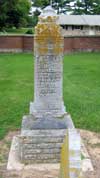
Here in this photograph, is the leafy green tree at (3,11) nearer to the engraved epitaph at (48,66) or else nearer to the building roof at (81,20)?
the engraved epitaph at (48,66)

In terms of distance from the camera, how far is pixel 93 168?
541 cm

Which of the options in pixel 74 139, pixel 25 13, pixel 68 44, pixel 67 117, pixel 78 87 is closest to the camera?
pixel 74 139

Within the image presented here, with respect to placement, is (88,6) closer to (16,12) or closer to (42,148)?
(16,12)

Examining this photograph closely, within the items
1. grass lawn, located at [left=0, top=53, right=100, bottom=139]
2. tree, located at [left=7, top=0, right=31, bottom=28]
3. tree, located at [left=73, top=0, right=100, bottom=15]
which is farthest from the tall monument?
tree, located at [left=73, top=0, right=100, bottom=15]

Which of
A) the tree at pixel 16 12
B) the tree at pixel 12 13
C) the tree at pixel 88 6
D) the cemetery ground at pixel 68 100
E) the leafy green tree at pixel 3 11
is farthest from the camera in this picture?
the tree at pixel 88 6

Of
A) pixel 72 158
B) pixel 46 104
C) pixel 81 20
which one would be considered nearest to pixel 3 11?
pixel 46 104

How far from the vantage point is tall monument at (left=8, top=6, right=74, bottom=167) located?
5.55 meters

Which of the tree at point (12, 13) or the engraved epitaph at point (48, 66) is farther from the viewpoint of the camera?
the tree at point (12, 13)

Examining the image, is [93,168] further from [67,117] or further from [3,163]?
[3,163]

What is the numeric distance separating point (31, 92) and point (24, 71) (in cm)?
560

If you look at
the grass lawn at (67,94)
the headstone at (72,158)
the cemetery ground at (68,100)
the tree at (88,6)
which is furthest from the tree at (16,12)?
the tree at (88,6)

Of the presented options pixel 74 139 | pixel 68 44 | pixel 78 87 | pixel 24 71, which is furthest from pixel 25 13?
pixel 74 139

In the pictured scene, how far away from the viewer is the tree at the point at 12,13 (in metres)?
30.8

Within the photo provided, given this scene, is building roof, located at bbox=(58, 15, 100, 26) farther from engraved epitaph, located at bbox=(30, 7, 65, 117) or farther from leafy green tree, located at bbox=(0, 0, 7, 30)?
engraved epitaph, located at bbox=(30, 7, 65, 117)
